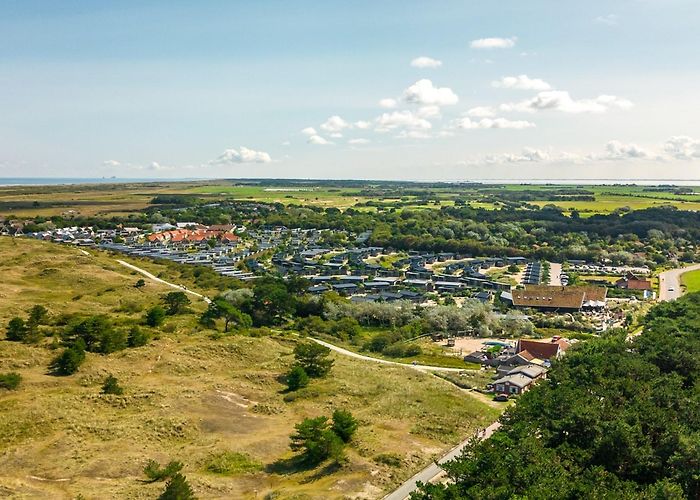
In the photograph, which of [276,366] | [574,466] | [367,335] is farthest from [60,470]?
[367,335]

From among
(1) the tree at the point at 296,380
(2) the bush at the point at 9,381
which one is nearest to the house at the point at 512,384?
(1) the tree at the point at 296,380

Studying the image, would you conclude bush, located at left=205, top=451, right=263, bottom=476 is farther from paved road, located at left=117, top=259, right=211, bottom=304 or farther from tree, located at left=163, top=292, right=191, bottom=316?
paved road, located at left=117, top=259, right=211, bottom=304

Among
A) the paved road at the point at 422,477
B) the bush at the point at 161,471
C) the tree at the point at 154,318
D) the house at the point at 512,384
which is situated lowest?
the paved road at the point at 422,477

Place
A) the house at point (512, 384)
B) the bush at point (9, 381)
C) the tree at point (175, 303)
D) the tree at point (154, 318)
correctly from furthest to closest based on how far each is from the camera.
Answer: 1. the tree at point (175, 303)
2. the tree at point (154, 318)
3. the house at point (512, 384)
4. the bush at point (9, 381)

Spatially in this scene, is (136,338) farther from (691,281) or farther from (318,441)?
(691,281)

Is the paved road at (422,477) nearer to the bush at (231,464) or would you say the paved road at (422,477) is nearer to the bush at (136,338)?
the bush at (231,464)

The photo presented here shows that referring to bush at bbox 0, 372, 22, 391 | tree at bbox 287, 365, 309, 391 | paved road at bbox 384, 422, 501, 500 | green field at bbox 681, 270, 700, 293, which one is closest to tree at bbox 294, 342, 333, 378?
tree at bbox 287, 365, 309, 391

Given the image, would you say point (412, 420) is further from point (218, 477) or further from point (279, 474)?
point (218, 477)
